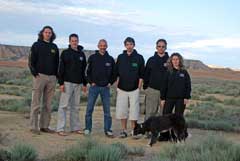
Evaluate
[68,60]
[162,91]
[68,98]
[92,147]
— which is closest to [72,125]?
[68,98]

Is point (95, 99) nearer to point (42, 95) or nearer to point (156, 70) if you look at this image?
point (42, 95)

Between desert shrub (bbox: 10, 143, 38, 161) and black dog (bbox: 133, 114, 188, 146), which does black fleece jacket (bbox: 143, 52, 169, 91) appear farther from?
desert shrub (bbox: 10, 143, 38, 161)

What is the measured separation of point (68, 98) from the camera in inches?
440

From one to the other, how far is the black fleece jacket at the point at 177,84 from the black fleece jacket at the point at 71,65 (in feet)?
6.79

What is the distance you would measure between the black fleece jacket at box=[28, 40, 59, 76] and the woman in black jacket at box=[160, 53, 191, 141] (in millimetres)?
2604

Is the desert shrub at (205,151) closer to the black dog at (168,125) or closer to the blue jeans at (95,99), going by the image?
the black dog at (168,125)

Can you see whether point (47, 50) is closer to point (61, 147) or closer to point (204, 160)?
point (61, 147)

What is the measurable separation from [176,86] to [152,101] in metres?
0.85

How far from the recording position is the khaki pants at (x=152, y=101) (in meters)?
10.9

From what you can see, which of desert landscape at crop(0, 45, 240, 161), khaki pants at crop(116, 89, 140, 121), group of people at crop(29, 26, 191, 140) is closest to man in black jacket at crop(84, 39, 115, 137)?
group of people at crop(29, 26, 191, 140)

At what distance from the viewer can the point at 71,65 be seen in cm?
1102

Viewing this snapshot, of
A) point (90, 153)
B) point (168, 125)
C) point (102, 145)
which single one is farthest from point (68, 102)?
point (90, 153)

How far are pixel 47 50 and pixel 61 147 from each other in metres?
2.49

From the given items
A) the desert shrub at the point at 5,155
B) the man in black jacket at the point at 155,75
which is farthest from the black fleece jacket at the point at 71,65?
the desert shrub at the point at 5,155
